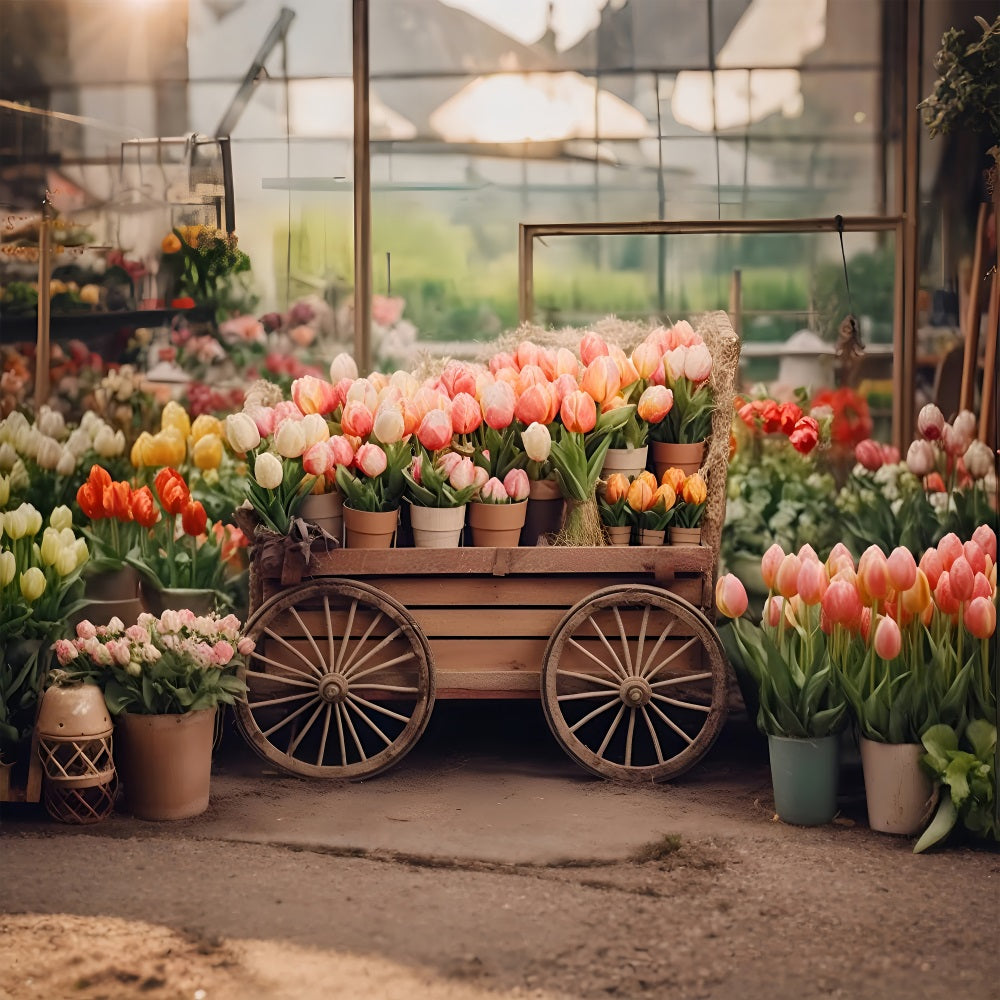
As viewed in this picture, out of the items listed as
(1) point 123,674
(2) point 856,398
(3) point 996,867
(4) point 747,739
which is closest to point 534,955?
(3) point 996,867

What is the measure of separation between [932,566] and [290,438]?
5.77ft

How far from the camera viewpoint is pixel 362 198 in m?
6.54

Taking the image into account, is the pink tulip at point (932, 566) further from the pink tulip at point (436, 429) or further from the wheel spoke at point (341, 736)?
the wheel spoke at point (341, 736)

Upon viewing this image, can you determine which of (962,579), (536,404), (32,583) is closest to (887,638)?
(962,579)

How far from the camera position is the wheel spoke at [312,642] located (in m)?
4.04

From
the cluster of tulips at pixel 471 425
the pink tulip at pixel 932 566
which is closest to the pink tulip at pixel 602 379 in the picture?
the cluster of tulips at pixel 471 425

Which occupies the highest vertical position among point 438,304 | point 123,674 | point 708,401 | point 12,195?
point 12,195

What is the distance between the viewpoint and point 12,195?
6.48m

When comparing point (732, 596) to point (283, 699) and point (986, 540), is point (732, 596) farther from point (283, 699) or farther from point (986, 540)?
point (283, 699)

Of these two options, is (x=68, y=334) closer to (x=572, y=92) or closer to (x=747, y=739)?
(x=572, y=92)

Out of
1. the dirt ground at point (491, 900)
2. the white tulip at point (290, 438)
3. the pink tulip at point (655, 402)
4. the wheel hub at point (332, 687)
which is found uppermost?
the pink tulip at point (655, 402)

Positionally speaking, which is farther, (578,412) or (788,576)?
(578,412)

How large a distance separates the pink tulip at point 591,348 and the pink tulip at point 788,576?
3.19 ft

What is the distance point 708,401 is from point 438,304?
8.39 ft
